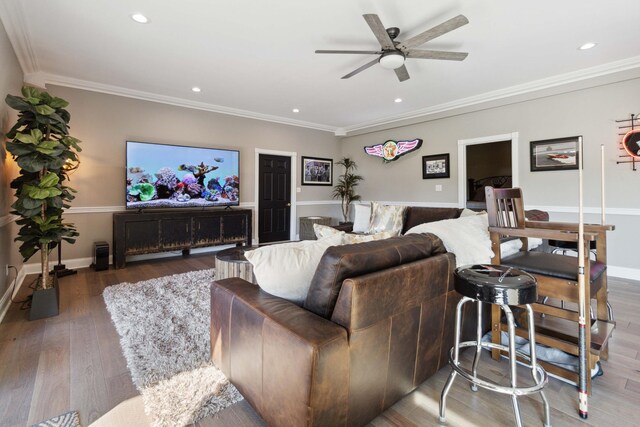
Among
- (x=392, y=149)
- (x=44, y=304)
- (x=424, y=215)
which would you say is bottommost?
(x=44, y=304)

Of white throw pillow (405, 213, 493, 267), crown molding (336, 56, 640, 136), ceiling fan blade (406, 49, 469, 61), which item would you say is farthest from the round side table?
crown molding (336, 56, 640, 136)

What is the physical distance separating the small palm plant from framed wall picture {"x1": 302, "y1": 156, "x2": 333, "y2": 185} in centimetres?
448

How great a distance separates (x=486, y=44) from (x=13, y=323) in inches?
201

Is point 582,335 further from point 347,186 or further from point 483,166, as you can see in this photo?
point 347,186

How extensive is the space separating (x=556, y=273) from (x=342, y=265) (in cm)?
135

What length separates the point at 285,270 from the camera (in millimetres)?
1427

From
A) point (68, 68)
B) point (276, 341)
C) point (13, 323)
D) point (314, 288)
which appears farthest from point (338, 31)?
point (13, 323)

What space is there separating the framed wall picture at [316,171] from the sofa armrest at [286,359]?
17.7 feet

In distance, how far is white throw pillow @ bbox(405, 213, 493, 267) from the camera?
5.76 ft

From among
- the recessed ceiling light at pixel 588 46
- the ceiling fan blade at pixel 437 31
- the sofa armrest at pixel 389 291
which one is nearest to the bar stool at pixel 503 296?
the sofa armrest at pixel 389 291

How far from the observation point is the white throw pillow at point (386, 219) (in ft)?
14.5

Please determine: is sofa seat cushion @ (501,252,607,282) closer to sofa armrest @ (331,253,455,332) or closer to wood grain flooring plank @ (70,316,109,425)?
sofa armrest @ (331,253,455,332)

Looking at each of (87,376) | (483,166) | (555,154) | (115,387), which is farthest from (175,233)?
(483,166)

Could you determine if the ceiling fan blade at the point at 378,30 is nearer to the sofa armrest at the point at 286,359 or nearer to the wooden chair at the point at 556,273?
the wooden chair at the point at 556,273
